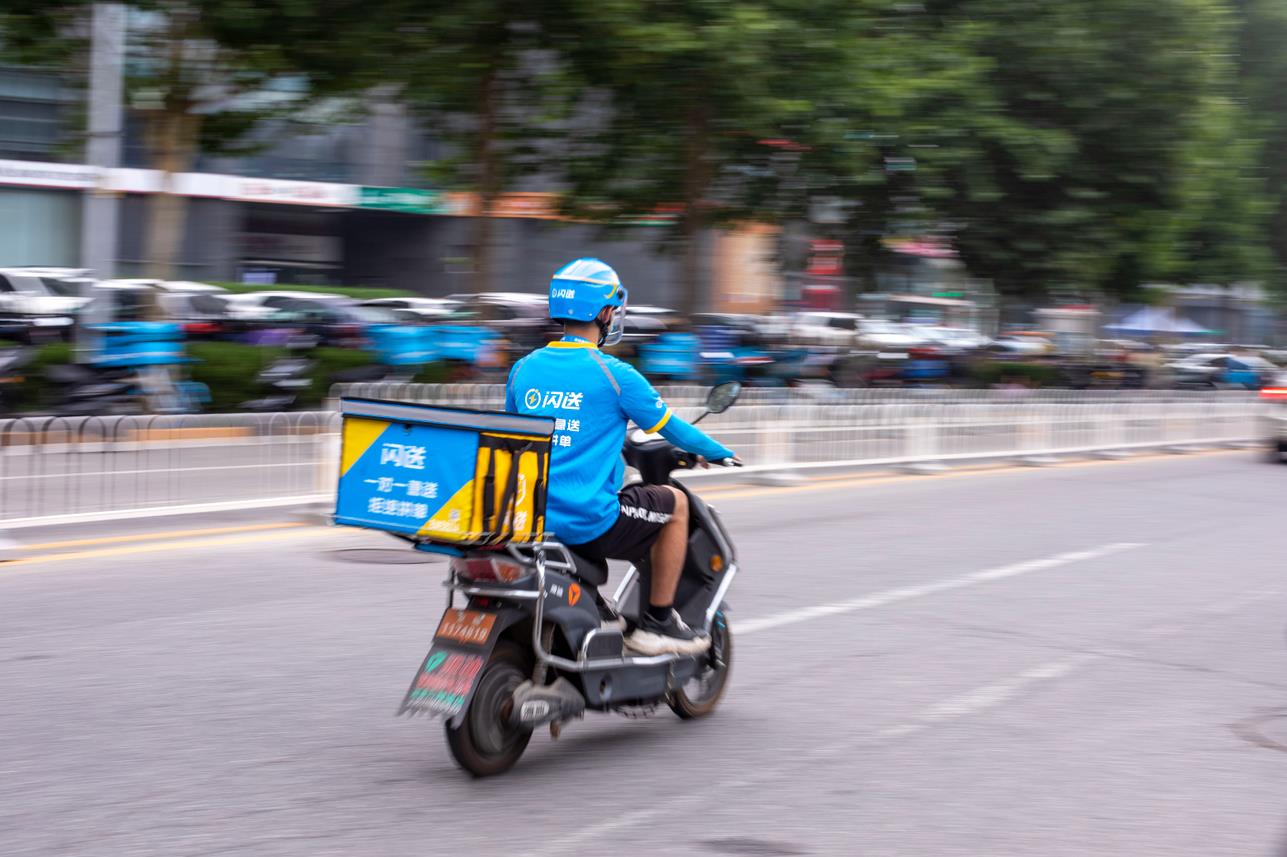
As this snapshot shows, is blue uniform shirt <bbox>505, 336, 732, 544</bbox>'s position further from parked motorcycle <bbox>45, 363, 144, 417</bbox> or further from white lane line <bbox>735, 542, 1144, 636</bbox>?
parked motorcycle <bbox>45, 363, 144, 417</bbox>

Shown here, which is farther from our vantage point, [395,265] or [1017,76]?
[395,265]

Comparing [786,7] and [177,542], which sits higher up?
[786,7]

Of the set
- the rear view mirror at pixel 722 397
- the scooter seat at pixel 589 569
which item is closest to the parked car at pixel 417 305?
the rear view mirror at pixel 722 397

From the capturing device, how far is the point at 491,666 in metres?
4.96

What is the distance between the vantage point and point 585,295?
5.32m

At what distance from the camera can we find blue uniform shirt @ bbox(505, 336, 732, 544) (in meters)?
5.22

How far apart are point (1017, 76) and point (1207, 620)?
2477 cm

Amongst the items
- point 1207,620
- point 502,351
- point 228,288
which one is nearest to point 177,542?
point 1207,620

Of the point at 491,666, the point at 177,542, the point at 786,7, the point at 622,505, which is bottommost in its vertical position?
the point at 177,542

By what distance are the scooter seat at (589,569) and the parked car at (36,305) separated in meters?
16.4

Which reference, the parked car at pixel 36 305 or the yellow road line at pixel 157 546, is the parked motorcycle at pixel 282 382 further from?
the yellow road line at pixel 157 546

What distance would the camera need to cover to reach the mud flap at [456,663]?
4801 millimetres

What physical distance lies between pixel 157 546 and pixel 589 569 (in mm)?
5535

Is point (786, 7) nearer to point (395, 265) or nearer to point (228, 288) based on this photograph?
point (228, 288)
